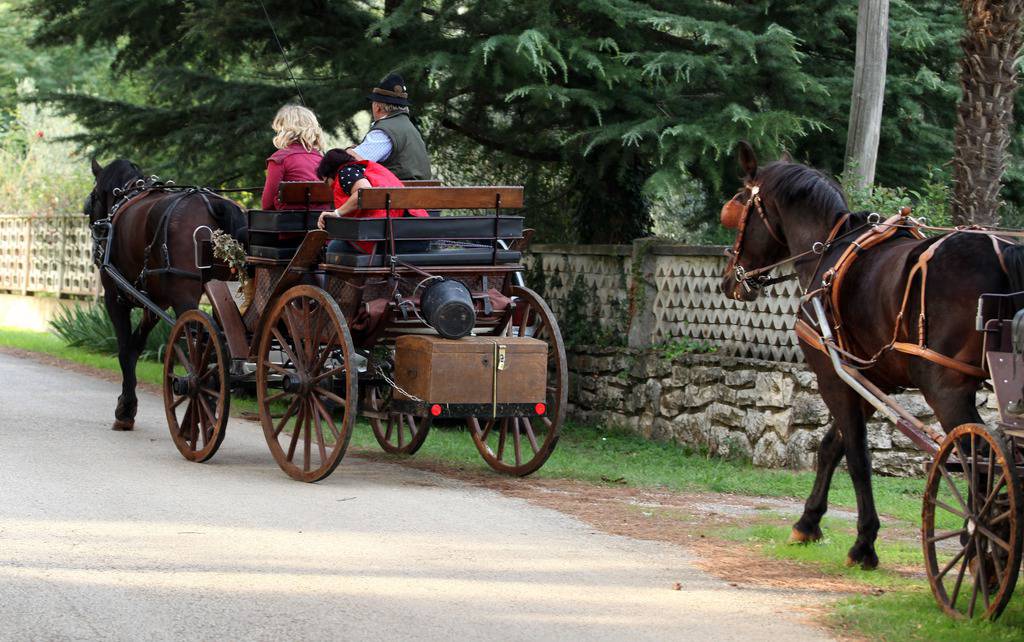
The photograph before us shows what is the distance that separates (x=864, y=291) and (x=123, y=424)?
710 centimetres

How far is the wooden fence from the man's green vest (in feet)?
47.1

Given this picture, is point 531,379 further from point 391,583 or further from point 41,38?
point 41,38

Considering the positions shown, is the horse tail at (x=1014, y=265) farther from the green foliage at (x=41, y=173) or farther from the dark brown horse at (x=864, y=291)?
the green foliage at (x=41, y=173)

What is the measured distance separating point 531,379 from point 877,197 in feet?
12.7

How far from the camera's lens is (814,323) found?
24.2 ft

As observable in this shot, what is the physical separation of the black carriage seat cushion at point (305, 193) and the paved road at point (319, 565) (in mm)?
1991

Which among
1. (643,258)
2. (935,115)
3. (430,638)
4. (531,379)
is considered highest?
(935,115)

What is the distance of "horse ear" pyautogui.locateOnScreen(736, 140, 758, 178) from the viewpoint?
26.1 feet

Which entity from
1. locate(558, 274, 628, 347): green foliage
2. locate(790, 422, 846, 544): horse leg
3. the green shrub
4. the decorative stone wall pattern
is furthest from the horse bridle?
the green shrub

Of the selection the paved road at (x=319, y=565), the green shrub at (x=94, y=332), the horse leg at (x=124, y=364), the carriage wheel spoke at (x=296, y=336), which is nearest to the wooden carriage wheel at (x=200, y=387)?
the paved road at (x=319, y=565)

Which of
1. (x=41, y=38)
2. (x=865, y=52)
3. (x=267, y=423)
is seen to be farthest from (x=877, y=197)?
(x=41, y=38)

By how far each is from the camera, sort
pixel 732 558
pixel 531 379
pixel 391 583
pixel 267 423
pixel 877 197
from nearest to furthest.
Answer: pixel 391 583
pixel 732 558
pixel 531 379
pixel 267 423
pixel 877 197

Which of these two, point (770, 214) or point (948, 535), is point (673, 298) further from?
point (948, 535)

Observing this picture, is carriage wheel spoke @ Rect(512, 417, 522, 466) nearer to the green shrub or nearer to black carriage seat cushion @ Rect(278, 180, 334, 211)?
black carriage seat cushion @ Rect(278, 180, 334, 211)
